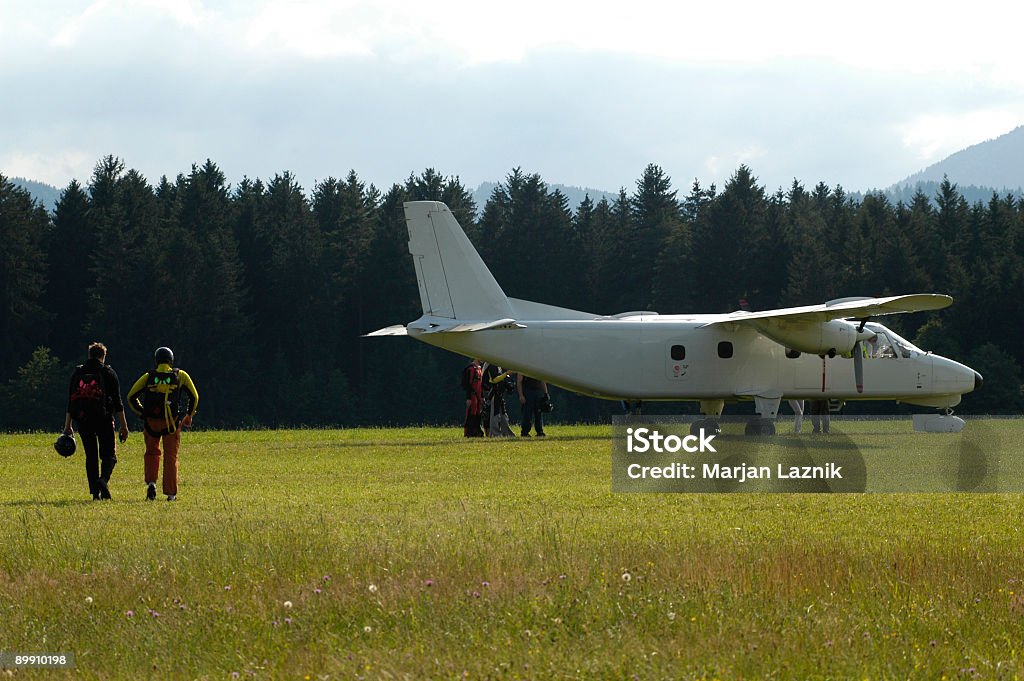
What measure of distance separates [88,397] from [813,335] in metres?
18.4

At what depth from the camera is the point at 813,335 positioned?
31797 millimetres

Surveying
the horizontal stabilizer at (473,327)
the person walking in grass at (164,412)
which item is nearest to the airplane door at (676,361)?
the horizontal stabilizer at (473,327)

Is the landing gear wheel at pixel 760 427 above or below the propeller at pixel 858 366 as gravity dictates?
below

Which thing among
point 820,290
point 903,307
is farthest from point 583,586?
point 820,290

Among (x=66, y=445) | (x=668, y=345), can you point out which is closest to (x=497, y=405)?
(x=668, y=345)

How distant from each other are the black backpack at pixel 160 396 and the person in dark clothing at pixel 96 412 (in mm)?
397

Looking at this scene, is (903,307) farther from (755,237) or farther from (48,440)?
(755,237)

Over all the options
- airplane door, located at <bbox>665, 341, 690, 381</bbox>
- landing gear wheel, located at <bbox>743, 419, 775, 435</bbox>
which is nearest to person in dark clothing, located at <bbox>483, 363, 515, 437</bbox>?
airplane door, located at <bbox>665, 341, 690, 381</bbox>

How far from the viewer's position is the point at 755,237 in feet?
310

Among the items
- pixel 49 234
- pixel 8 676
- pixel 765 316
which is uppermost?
pixel 49 234

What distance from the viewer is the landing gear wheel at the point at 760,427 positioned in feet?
92.6

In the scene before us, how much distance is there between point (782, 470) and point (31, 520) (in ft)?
30.5

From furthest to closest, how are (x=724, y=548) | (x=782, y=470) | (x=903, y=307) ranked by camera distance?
(x=903, y=307)
(x=782, y=470)
(x=724, y=548)

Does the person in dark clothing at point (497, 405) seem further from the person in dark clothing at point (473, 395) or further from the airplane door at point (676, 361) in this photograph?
the airplane door at point (676, 361)
